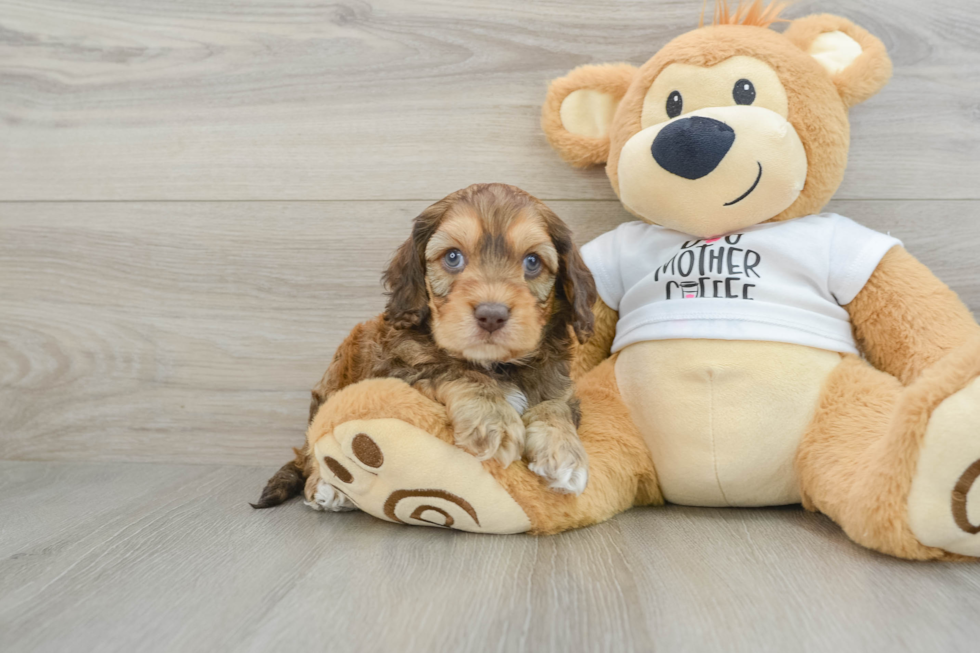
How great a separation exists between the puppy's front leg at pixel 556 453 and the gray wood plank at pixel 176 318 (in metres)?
0.77

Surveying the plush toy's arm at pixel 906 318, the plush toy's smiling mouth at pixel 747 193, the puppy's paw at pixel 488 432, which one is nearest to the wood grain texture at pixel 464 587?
the puppy's paw at pixel 488 432

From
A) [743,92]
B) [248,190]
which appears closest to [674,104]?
[743,92]

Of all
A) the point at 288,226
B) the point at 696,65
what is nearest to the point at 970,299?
the point at 696,65

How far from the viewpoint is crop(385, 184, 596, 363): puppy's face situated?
1.21 m

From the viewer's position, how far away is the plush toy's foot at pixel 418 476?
124 cm

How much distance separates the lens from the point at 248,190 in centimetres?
198

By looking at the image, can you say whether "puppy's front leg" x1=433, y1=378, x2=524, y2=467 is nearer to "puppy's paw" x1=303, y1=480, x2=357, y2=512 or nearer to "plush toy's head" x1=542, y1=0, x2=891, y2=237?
"puppy's paw" x1=303, y1=480, x2=357, y2=512

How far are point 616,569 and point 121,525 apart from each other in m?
1.09

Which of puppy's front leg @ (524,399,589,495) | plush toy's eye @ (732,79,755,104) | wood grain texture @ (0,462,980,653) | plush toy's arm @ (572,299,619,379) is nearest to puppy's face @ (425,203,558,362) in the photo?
puppy's front leg @ (524,399,589,495)

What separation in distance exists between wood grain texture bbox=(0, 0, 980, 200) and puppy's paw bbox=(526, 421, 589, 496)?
83 cm

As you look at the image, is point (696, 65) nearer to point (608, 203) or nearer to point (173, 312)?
point (608, 203)

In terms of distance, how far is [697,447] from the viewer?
141cm

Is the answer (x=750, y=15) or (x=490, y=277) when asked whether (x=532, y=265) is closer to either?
(x=490, y=277)

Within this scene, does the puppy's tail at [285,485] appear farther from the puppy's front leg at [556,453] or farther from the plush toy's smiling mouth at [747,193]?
the plush toy's smiling mouth at [747,193]
